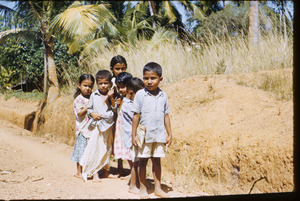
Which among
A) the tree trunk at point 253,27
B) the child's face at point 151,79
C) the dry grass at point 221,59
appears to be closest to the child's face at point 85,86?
the child's face at point 151,79

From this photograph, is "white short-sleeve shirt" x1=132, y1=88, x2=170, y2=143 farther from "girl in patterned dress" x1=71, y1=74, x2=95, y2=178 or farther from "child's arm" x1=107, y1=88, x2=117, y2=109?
"girl in patterned dress" x1=71, y1=74, x2=95, y2=178

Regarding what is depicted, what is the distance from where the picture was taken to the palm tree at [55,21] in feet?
27.7

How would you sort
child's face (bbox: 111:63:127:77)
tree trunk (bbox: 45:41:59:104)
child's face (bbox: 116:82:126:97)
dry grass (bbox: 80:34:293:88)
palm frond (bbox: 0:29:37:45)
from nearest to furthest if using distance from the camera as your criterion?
1. child's face (bbox: 116:82:126:97)
2. child's face (bbox: 111:63:127:77)
3. dry grass (bbox: 80:34:293:88)
4. palm frond (bbox: 0:29:37:45)
5. tree trunk (bbox: 45:41:59:104)

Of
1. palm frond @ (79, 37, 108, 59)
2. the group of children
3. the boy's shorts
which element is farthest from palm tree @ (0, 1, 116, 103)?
the boy's shorts

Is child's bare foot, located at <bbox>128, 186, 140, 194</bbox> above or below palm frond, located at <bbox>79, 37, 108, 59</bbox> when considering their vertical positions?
below

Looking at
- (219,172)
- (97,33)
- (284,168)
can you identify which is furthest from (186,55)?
(97,33)

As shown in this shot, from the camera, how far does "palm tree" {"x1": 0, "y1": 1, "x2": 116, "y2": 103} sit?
8453 mm

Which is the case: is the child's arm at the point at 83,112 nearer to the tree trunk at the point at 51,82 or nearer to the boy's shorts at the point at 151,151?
the boy's shorts at the point at 151,151

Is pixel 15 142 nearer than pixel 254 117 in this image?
No

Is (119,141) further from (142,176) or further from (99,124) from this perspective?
(142,176)

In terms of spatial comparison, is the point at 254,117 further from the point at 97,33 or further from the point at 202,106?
the point at 97,33

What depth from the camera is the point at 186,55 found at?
8.09m

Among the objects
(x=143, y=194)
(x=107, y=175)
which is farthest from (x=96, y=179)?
(x=143, y=194)

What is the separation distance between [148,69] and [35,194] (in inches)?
74.5
